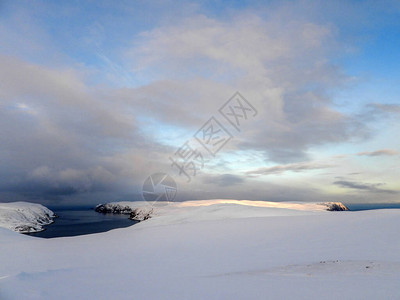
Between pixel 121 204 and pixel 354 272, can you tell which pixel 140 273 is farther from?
pixel 121 204

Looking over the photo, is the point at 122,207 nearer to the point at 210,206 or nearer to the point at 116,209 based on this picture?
the point at 116,209

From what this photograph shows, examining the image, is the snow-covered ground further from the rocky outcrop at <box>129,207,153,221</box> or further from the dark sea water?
the rocky outcrop at <box>129,207,153,221</box>

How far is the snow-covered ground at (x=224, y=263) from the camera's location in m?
5.38

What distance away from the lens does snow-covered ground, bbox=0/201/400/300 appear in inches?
212

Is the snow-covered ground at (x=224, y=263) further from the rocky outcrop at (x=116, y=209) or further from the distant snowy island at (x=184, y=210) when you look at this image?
the rocky outcrop at (x=116, y=209)

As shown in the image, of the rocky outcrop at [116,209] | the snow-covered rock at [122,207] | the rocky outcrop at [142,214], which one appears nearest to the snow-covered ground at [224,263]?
the rocky outcrop at [142,214]

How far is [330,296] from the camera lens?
15.6 ft

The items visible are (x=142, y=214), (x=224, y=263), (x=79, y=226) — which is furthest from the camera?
(x=142, y=214)

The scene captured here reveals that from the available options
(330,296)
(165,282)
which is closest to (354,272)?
(330,296)

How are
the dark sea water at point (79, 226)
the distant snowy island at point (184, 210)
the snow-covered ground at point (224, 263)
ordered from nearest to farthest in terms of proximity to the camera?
the snow-covered ground at point (224, 263)
the distant snowy island at point (184, 210)
the dark sea water at point (79, 226)

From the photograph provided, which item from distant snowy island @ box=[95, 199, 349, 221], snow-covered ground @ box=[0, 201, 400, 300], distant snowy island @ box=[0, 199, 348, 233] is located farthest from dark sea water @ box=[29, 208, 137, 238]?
snow-covered ground @ box=[0, 201, 400, 300]

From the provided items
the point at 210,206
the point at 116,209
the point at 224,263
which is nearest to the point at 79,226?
the point at 210,206

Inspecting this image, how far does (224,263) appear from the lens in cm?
912

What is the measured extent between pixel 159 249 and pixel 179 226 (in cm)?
590
